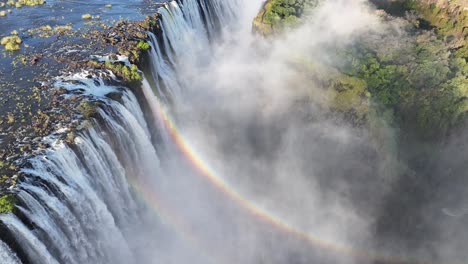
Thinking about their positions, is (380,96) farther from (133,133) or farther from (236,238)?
(133,133)

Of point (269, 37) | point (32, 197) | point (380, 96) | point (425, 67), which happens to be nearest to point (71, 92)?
point (32, 197)

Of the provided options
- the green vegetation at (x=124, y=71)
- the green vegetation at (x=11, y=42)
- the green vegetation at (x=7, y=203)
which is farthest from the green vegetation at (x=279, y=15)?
the green vegetation at (x=7, y=203)

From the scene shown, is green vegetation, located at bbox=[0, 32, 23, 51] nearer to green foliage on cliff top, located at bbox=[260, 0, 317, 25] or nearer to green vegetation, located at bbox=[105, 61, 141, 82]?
green vegetation, located at bbox=[105, 61, 141, 82]

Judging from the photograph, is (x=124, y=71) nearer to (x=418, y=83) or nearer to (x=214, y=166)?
(x=214, y=166)

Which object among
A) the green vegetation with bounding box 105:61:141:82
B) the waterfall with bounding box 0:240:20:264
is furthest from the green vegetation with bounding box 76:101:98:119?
the waterfall with bounding box 0:240:20:264

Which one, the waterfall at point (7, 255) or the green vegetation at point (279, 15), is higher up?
the green vegetation at point (279, 15)

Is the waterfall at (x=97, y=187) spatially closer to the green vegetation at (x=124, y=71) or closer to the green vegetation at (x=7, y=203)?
the green vegetation at (x=7, y=203)

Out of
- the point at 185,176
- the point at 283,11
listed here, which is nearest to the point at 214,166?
the point at 185,176

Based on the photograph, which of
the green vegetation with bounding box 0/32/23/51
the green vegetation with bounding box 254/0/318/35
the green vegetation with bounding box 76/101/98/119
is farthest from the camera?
the green vegetation with bounding box 254/0/318/35
